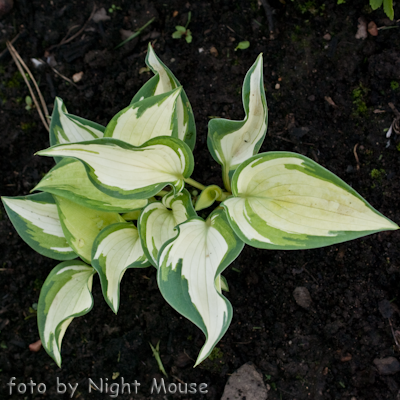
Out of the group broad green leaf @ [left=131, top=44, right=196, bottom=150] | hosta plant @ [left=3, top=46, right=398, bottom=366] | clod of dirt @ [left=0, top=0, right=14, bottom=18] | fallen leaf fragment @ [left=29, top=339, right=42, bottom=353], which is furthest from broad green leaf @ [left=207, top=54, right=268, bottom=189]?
clod of dirt @ [left=0, top=0, right=14, bottom=18]

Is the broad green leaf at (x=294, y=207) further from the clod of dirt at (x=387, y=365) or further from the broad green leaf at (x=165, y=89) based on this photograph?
the clod of dirt at (x=387, y=365)

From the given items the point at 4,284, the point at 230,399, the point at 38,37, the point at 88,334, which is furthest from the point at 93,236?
the point at 38,37

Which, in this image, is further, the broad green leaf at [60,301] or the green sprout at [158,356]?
the green sprout at [158,356]

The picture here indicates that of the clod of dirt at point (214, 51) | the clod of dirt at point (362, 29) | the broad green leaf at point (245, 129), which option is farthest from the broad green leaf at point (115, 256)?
the clod of dirt at point (362, 29)

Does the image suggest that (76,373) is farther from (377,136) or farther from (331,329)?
(377,136)

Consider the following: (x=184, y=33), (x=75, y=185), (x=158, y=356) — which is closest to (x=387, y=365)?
(x=158, y=356)

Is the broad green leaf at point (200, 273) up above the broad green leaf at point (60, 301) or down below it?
above
